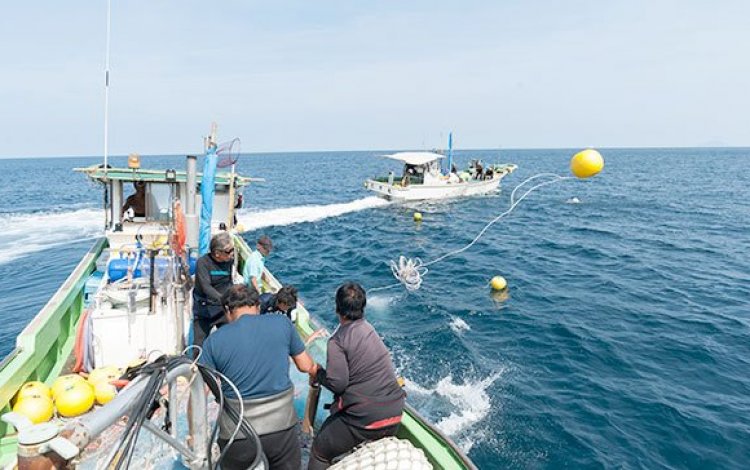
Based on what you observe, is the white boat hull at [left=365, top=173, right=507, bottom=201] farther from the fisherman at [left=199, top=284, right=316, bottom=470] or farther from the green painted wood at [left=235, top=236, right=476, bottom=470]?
the fisherman at [left=199, top=284, right=316, bottom=470]

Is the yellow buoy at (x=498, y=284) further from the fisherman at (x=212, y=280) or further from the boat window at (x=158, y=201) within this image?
the fisherman at (x=212, y=280)

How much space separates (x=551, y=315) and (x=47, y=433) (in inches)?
474

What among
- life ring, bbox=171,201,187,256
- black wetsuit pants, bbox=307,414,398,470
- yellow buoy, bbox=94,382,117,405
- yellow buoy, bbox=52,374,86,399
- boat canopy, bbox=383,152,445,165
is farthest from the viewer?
boat canopy, bbox=383,152,445,165

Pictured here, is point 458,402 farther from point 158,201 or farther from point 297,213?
point 297,213

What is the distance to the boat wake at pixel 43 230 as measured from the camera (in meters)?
22.0

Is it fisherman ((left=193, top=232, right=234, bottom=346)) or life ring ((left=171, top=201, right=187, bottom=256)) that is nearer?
fisherman ((left=193, top=232, right=234, bottom=346))

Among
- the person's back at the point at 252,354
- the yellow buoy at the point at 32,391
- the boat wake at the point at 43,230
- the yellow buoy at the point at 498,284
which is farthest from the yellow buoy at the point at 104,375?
the boat wake at the point at 43,230

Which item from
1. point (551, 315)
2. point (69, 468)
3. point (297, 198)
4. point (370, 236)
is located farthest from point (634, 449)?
point (297, 198)

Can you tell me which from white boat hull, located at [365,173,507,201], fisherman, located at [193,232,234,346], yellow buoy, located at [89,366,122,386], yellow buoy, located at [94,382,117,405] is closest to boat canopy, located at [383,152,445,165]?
white boat hull, located at [365,173,507,201]

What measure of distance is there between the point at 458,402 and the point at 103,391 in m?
5.33

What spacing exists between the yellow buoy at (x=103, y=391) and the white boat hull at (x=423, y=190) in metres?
29.5

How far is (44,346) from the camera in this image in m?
5.97

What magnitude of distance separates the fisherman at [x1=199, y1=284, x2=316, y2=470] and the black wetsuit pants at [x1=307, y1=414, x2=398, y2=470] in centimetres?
29

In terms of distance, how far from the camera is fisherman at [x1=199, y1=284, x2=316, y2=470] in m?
3.23
